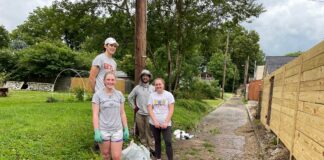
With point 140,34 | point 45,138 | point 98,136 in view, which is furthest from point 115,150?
point 140,34

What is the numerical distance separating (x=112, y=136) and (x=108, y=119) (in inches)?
8.8

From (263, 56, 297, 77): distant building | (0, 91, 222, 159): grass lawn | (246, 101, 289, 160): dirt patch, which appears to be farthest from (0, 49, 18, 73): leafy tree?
(246, 101, 289, 160): dirt patch

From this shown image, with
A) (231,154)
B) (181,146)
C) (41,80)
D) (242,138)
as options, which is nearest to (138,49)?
(181,146)

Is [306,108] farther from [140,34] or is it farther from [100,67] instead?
[140,34]

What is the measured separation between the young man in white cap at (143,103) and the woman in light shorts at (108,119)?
2.39 metres

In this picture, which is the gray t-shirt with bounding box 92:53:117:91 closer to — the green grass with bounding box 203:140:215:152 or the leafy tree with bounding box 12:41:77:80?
the green grass with bounding box 203:140:215:152

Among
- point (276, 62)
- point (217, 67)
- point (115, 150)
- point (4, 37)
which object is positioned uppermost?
point (4, 37)

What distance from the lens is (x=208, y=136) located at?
37.4 feet

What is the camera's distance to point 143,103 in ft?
22.9

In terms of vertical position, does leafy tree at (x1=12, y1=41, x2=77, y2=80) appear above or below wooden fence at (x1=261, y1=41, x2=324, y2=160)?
above

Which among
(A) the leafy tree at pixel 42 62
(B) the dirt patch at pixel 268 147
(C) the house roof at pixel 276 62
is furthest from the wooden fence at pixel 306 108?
(A) the leafy tree at pixel 42 62

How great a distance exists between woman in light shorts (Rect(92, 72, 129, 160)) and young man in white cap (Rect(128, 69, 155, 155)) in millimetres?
2388

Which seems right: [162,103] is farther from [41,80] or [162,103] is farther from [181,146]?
[41,80]

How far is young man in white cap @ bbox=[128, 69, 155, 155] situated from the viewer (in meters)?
6.93
